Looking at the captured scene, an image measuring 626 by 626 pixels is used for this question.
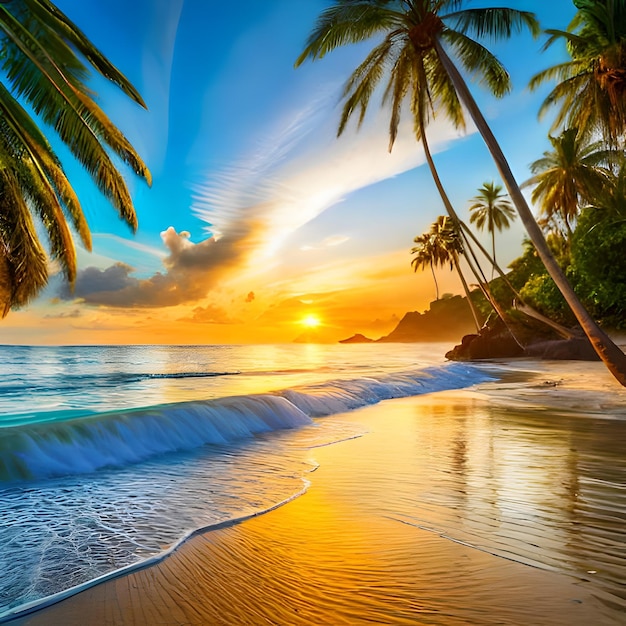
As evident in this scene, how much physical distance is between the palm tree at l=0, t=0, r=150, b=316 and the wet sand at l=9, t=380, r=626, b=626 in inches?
234

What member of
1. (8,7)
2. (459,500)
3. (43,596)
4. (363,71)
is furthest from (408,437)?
(363,71)

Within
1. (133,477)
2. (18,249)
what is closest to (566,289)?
(133,477)

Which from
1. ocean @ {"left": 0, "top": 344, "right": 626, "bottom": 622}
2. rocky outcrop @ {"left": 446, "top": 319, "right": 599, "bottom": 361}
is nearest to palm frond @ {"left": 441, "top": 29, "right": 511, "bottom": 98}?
ocean @ {"left": 0, "top": 344, "right": 626, "bottom": 622}

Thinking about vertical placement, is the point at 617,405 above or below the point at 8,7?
below

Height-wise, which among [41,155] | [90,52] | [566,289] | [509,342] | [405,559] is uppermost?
[90,52]

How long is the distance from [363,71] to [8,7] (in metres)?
9.92

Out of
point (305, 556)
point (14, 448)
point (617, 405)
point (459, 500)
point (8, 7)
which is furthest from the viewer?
point (617, 405)

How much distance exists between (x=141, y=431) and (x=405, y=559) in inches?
210

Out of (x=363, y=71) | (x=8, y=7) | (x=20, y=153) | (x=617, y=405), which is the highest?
(x=363, y=71)

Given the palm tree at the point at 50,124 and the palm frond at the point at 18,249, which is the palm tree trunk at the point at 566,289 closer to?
the palm tree at the point at 50,124

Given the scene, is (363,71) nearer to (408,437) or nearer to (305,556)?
(408,437)

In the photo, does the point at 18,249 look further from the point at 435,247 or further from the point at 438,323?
the point at 438,323

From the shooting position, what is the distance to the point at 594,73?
14.3 meters

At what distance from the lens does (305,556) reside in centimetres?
277
